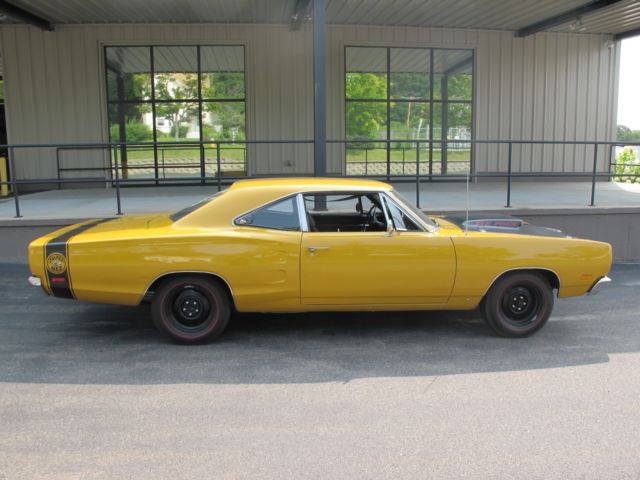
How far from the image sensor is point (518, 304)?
5.62 m

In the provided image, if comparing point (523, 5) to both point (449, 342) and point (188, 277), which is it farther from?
point (188, 277)

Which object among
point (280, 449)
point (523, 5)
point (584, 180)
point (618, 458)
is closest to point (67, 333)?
point (280, 449)

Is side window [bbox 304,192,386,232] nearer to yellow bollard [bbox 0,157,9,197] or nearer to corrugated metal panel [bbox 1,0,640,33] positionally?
corrugated metal panel [bbox 1,0,640,33]

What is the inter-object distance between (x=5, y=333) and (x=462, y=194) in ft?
28.3

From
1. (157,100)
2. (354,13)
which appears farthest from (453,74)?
(157,100)

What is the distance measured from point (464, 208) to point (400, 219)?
4.15m

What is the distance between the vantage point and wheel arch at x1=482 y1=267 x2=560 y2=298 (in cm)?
543

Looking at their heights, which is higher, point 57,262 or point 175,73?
point 175,73

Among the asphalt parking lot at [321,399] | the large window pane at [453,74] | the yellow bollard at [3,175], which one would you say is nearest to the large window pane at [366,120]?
the large window pane at [453,74]

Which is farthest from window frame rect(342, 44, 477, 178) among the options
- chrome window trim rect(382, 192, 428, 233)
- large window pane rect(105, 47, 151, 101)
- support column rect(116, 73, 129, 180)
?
chrome window trim rect(382, 192, 428, 233)

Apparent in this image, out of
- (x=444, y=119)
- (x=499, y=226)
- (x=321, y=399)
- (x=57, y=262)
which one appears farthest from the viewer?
(x=444, y=119)

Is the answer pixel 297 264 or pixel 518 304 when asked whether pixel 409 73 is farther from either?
pixel 297 264

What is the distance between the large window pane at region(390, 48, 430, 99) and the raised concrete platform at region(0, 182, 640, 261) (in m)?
4.11

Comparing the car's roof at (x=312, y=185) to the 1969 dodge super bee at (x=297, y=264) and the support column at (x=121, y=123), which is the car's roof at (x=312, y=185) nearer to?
the 1969 dodge super bee at (x=297, y=264)
